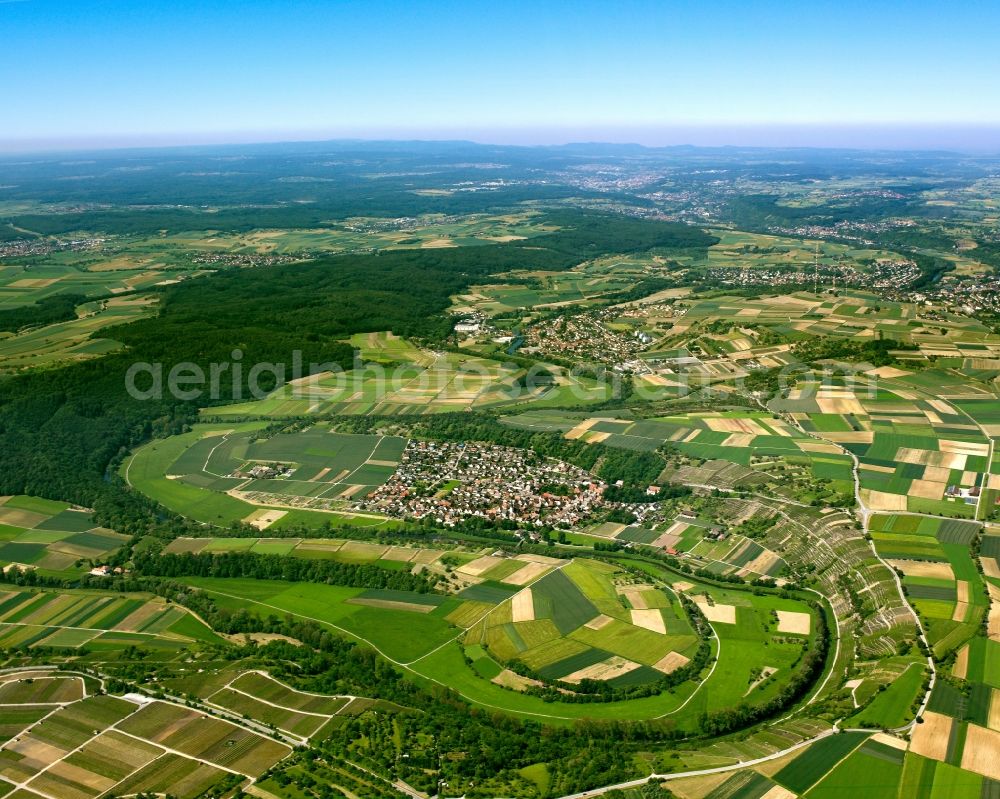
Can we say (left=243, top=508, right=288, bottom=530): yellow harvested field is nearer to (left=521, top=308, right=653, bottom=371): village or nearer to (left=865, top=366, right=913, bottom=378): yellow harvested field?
(left=521, top=308, right=653, bottom=371): village

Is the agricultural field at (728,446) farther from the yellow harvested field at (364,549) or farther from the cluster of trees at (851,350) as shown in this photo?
the yellow harvested field at (364,549)

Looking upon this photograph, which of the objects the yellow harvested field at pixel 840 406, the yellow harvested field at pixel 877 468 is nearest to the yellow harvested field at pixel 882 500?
the yellow harvested field at pixel 877 468

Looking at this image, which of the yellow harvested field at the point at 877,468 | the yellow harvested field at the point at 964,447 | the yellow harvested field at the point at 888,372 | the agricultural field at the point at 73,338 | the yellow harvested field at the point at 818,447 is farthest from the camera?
the agricultural field at the point at 73,338

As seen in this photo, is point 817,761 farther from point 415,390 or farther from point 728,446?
point 415,390

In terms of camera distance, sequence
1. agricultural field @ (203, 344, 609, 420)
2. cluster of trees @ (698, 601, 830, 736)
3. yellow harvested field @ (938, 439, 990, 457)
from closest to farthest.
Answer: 1. cluster of trees @ (698, 601, 830, 736)
2. yellow harvested field @ (938, 439, 990, 457)
3. agricultural field @ (203, 344, 609, 420)

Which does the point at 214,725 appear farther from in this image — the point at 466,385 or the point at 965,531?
the point at 466,385

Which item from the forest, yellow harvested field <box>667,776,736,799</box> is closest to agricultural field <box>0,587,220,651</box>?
the forest
